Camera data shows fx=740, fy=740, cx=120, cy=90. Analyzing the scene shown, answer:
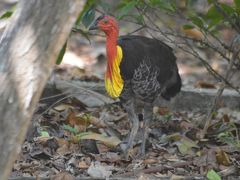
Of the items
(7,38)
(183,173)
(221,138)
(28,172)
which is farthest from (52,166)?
(7,38)

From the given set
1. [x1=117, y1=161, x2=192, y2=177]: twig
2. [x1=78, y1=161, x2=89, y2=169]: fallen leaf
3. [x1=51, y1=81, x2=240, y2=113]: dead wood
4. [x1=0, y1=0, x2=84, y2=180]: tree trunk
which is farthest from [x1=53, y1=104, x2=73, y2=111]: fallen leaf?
[x1=0, y1=0, x2=84, y2=180]: tree trunk

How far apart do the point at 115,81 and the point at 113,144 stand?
22.2 inches

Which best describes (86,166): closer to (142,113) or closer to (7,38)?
(142,113)

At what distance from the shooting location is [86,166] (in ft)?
17.1

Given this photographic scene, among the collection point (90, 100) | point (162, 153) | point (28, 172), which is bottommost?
point (28, 172)

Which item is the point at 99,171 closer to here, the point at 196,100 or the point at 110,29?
the point at 110,29

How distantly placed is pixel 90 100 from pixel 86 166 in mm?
1669

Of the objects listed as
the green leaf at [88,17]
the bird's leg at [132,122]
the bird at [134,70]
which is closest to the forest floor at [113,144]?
the bird's leg at [132,122]

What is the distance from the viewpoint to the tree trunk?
321 centimetres

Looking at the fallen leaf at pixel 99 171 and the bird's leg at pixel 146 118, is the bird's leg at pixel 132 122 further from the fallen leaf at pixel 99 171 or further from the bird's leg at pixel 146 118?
the fallen leaf at pixel 99 171

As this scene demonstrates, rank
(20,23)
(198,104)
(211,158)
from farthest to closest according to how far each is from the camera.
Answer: (198,104)
(211,158)
(20,23)

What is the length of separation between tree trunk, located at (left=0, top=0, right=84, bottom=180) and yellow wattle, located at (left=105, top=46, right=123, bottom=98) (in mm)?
2161

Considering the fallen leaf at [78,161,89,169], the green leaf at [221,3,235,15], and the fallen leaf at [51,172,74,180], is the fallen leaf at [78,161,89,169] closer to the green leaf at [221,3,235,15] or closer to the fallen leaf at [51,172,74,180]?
the fallen leaf at [51,172,74,180]

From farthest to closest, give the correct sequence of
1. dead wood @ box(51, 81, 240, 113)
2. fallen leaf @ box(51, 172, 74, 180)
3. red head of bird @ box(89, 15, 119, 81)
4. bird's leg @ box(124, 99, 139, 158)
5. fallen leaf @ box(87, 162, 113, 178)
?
dead wood @ box(51, 81, 240, 113) → bird's leg @ box(124, 99, 139, 158) → red head of bird @ box(89, 15, 119, 81) → fallen leaf @ box(87, 162, 113, 178) → fallen leaf @ box(51, 172, 74, 180)
